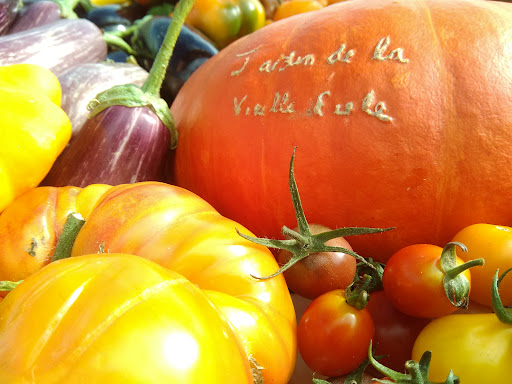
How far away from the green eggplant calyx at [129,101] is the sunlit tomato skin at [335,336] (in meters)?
0.63

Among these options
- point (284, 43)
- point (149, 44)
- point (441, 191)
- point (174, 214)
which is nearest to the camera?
point (174, 214)

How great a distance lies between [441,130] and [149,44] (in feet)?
4.20

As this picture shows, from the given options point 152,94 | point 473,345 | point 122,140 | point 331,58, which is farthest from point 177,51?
point 473,345

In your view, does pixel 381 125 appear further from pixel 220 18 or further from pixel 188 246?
pixel 220 18

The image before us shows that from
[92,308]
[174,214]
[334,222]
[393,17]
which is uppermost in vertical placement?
[393,17]

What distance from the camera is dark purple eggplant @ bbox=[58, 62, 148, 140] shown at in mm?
1216

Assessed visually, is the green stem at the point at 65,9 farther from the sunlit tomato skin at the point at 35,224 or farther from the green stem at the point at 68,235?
the green stem at the point at 68,235

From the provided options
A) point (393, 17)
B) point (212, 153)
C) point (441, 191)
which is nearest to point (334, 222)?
point (441, 191)

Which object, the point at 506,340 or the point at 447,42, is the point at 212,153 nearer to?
the point at 447,42

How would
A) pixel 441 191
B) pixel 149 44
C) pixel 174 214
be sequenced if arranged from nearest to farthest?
pixel 174 214
pixel 441 191
pixel 149 44

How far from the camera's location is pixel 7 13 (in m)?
1.67

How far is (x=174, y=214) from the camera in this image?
0.75 m

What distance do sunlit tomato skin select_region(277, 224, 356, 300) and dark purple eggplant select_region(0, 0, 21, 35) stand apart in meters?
1.48

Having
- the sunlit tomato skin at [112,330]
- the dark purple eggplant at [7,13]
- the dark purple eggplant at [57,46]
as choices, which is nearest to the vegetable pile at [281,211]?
the sunlit tomato skin at [112,330]
